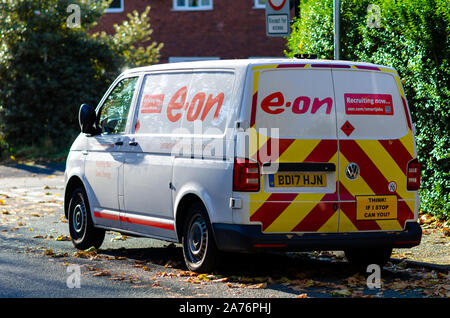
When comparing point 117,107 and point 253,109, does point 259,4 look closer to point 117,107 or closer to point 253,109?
point 117,107

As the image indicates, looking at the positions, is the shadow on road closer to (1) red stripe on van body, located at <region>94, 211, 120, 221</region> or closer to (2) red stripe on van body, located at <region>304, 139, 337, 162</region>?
(1) red stripe on van body, located at <region>94, 211, 120, 221</region>

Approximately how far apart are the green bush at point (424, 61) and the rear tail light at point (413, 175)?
101 inches

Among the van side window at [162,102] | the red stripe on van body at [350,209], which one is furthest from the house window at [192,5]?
the red stripe on van body at [350,209]

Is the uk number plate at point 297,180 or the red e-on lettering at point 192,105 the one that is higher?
the red e-on lettering at point 192,105

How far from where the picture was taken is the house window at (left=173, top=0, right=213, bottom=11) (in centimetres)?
3147

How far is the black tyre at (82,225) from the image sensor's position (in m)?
10.0

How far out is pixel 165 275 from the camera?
8.23m

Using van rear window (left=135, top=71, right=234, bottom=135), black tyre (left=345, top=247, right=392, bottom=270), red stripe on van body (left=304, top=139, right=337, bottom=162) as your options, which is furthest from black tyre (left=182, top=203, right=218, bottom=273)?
black tyre (left=345, top=247, right=392, bottom=270)

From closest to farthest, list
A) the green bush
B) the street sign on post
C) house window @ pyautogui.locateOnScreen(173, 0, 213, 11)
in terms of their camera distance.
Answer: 1. the green bush
2. the street sign on post
3. house window @ pyautogui.locateOnScreen(173, 0, 213, 11)

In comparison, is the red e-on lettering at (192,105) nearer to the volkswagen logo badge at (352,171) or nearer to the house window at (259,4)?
the volkswagen logo badge at (352,171)

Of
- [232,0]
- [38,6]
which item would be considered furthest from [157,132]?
[232,0]

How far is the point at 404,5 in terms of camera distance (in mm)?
10602

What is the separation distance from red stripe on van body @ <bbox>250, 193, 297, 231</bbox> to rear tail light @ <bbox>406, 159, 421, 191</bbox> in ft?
4.06
